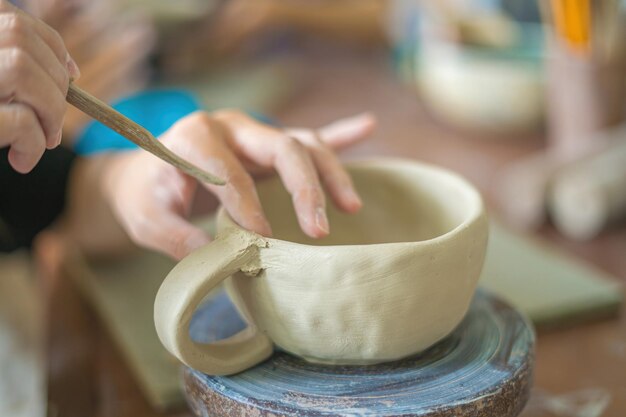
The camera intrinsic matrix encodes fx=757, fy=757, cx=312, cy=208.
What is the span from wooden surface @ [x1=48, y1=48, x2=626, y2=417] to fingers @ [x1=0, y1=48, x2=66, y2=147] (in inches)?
13.5

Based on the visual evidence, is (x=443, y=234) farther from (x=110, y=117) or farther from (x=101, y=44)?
(x=101, y=44)

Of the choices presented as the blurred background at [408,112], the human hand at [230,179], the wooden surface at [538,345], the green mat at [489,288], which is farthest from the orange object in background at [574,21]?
the human hand at [230,179]

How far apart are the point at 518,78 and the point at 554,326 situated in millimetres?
826

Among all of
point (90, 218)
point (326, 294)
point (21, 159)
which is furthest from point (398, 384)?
point (90, 218)

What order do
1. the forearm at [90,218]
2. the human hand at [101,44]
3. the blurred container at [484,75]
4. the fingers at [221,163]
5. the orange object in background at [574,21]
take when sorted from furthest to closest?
the blurred container at [484,75]
the human hand at [101,44]
the orange object in background at [574,21]
the forearm at [90,218]
the fingers at [221,163]

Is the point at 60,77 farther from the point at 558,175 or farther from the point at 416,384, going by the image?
the point at 558,175

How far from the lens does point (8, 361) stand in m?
0.82

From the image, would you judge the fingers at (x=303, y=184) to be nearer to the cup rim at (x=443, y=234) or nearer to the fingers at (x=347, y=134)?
the cup rim at (x=443, y=234)

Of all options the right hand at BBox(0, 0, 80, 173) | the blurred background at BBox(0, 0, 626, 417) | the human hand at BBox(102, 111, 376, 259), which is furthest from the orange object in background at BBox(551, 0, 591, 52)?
the right hand at BBox(0, 0, 80, 173)

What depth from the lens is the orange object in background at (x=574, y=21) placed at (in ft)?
3.77

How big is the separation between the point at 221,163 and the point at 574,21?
0.81 m

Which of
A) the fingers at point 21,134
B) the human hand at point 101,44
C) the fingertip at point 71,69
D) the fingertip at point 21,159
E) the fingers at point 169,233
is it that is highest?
the fingertip at point 71,69

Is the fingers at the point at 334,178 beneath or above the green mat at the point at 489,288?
above

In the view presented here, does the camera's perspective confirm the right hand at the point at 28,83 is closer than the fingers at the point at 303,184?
Yes
